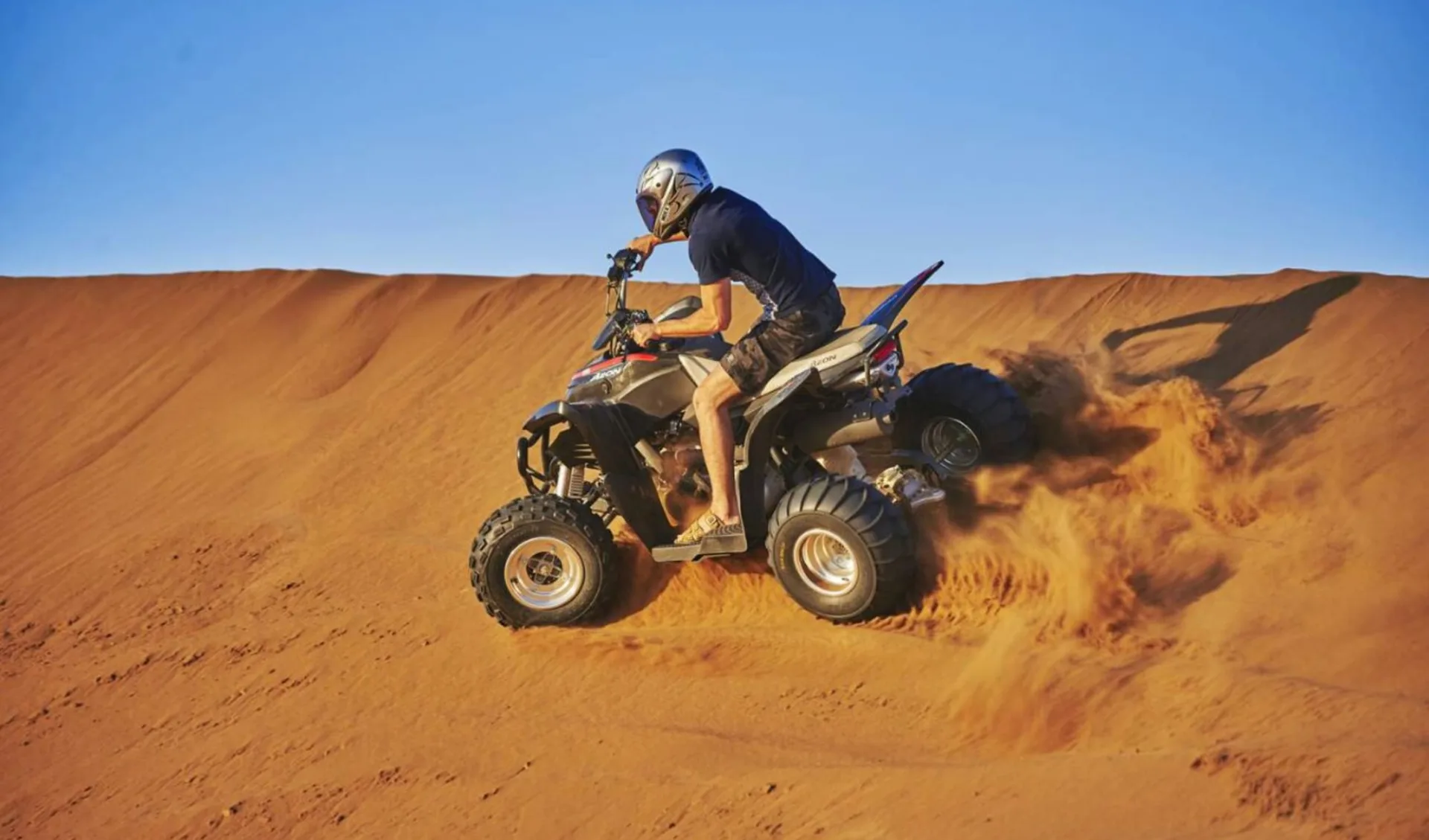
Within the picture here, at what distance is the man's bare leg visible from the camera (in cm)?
652

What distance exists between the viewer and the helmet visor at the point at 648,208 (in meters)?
6.59

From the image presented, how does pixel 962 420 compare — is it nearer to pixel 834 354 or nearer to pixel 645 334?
pixel 834 354

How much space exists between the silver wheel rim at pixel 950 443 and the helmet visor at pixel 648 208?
6.84 feet

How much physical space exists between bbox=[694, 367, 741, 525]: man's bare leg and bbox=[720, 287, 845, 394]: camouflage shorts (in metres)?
0.07

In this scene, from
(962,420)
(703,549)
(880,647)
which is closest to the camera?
(880,647)

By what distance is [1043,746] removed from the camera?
493 centimetres

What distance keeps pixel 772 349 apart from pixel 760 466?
1.91 feet

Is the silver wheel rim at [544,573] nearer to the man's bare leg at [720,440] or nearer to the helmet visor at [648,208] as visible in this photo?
the man's bare leg at [720,440]

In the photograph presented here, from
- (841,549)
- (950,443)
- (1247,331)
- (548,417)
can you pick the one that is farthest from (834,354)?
(1247,331)

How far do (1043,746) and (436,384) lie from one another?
9.66 m

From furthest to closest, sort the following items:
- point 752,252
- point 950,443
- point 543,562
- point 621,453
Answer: point 950,443
point 543,562
point 621,453
point 752,252

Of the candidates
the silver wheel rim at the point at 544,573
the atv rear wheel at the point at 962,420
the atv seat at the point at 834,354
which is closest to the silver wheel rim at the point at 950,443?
the atv rear wheel at the point at 962,420

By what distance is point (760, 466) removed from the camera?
655cm

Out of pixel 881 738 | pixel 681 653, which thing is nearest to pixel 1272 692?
pixel 881 738
